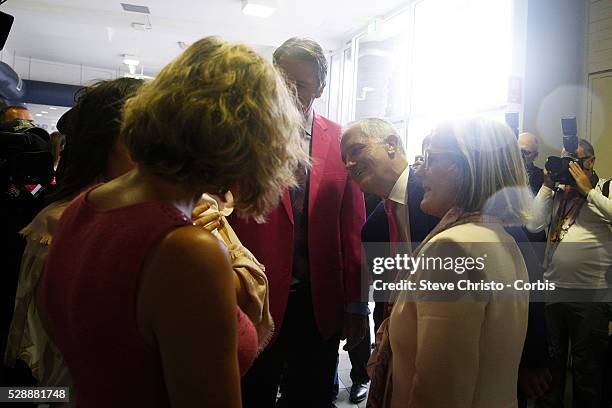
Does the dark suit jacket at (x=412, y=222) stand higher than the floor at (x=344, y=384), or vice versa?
the dark suit jacket at (x=412, y=222)

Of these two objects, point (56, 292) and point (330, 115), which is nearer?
point (56, 292)

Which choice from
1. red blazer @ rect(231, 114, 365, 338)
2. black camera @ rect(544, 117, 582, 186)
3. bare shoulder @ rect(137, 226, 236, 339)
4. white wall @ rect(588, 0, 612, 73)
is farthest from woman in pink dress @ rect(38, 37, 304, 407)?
white wall @ rect(588, 0, 612, 73)

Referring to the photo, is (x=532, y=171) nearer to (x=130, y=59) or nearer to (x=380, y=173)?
(x=380, y=173)

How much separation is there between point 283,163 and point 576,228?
2.24m

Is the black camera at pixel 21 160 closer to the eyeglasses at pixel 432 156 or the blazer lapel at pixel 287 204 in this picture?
the blazer lapel at pixel 287 204

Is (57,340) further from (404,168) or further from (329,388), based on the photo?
(404,168)

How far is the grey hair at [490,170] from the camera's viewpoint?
108cm

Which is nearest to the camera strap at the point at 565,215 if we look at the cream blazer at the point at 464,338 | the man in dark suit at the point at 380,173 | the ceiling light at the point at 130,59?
the man in dark suit at the point at 380,173

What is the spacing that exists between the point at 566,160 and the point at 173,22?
5.49 meters

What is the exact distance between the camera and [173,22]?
6.24 metres

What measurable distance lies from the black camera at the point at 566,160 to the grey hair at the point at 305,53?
4.69 feet

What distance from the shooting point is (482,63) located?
4164mm

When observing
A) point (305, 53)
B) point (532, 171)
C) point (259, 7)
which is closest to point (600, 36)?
point (532, 171)

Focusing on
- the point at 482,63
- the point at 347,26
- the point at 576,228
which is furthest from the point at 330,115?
the point at 576,228
